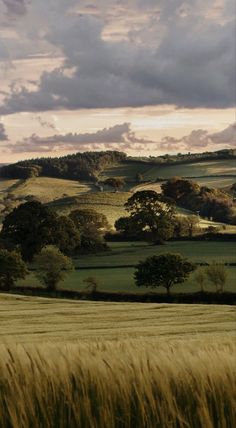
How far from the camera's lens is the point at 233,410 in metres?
6.51

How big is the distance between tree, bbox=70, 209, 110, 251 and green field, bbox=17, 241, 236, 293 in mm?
3051

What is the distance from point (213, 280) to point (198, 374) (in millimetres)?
75356

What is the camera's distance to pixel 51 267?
285 feet

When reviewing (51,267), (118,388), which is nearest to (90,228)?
(51,267)

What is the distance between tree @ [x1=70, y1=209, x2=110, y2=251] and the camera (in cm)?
12169

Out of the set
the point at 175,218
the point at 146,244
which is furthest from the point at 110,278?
the point at 175,218

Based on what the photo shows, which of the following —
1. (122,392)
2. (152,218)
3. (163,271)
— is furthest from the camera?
(152,218)

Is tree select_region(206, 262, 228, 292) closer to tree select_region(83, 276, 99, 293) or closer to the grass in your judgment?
the grass

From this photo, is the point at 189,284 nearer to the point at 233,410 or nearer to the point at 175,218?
the point at 175,218

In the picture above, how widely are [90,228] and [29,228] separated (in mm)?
23664

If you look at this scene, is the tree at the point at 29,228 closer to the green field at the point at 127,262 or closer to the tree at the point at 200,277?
the green field at the point at 127,262

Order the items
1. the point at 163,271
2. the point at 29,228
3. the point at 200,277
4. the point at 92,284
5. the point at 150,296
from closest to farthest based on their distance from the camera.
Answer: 1. the point at 150,296
2. the point at 200,277
3. the point at 163,271
4. the point at 92,284
5. the point at 29,228

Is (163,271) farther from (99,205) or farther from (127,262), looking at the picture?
(99,205)

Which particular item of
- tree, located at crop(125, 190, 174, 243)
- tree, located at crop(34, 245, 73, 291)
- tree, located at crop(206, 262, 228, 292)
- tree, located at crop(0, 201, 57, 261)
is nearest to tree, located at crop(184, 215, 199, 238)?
tree, located at crop(125, 190, 174, 243)
